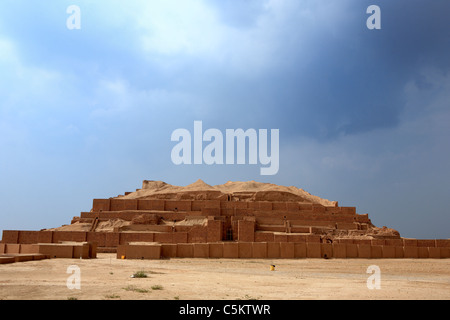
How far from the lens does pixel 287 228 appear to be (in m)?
36.7

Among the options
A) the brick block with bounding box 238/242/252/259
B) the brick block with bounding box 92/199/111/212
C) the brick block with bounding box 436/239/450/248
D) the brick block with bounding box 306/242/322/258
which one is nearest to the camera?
the brick block with bounding box 238/242/252/259

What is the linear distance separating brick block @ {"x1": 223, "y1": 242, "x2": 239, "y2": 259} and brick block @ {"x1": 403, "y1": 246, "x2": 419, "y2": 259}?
13.4m

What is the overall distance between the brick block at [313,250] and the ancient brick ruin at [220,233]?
0.02 m

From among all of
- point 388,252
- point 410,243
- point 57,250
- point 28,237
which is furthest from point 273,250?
point 28,237

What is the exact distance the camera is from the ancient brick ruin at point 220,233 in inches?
1088

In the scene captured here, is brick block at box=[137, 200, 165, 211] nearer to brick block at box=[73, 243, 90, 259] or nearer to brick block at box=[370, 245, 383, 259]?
brick block at box=[73, 243, 90, 259]

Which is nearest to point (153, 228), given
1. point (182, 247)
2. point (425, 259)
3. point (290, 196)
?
point (182, 247)

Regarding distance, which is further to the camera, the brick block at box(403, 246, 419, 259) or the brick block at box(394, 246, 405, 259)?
the brick block at box(403, 246, 419, 259)

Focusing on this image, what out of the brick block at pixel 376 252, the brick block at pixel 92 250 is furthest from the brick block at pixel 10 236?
the brick block at pixel 376 252

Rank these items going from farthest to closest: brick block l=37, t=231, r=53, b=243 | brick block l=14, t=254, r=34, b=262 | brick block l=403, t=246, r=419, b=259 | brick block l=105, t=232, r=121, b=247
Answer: brick block l=37, t=231, r=53, b=243 → brick block l=105, t=232, r=121, b=247 → brick block l=403, t=246, r=419, b=259 → brick block l=14, t=254, r=34, b=262

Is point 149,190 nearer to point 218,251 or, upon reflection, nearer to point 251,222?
point 251,222

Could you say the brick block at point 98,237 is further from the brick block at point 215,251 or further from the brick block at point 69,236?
the brick block at point 215,251

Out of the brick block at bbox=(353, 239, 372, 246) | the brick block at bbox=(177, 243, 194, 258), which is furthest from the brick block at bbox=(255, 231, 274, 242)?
the brick block at bbox=(177, 243, 194, 258)

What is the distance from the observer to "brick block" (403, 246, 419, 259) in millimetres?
30606
